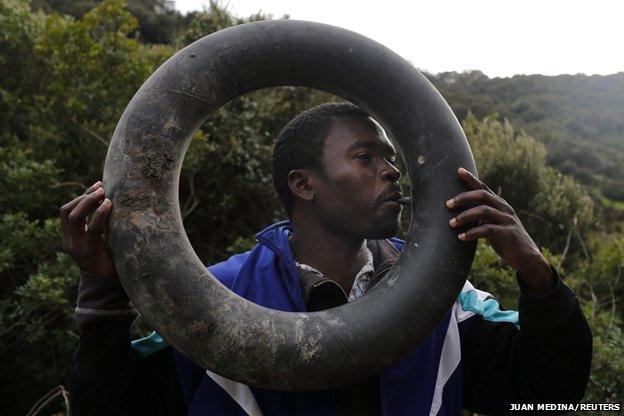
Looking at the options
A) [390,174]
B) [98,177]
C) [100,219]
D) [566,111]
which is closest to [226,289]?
[100,219]

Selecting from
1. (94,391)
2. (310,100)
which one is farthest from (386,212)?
(310,100)

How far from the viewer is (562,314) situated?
1.77m

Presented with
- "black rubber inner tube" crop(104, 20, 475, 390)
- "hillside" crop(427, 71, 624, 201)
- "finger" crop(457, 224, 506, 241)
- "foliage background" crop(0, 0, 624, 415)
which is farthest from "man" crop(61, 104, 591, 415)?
"hillside" crop(427, 71, 624, 201)

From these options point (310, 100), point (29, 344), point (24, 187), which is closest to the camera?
point (29, 344)

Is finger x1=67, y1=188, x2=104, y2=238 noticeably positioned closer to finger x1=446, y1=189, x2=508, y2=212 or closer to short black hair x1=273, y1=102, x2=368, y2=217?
short black hair x1=273, y1=102, x2=368, y2=217

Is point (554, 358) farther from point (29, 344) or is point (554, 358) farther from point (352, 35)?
point (29, 344)

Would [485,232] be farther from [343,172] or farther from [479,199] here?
[343,172]

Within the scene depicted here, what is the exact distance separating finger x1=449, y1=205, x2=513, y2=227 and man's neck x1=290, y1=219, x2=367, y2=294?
522 millimetres

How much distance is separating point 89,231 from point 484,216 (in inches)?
45.0

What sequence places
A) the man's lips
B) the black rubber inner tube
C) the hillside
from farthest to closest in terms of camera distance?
the hillside → the man's lips → the black rubber inner tube

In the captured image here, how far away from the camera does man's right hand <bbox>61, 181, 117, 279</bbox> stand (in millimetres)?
1635

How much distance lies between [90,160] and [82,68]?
3.02 ft

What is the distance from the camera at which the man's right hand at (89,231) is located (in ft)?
5.36

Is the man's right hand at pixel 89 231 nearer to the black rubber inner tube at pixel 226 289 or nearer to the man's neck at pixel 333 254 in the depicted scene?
the black rubber inner tube at pixel 226 289
